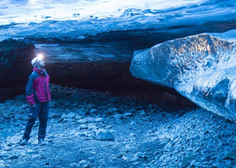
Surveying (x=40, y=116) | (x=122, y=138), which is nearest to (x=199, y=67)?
(x=122, y=138)

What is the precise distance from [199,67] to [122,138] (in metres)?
1.40

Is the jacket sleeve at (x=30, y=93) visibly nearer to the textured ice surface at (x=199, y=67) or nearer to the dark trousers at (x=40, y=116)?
the dark trousers at (x=40, y=116)

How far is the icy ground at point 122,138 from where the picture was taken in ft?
8.30

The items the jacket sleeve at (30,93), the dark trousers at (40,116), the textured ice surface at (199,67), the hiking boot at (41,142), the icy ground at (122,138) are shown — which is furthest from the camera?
the hiking boot at (41,142)

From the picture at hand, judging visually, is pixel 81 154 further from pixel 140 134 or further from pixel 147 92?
pixel 147 92

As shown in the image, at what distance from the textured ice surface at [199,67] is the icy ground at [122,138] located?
35cm

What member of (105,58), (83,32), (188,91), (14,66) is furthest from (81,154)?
(14,66)

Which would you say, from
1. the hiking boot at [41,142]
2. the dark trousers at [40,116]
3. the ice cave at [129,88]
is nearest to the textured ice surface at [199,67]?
the ice cave at [129,88]

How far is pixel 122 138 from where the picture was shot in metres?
3.52

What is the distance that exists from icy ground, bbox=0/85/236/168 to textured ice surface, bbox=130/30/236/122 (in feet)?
1.15

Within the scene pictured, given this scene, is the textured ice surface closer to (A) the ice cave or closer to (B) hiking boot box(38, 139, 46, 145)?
(A) the ice cave

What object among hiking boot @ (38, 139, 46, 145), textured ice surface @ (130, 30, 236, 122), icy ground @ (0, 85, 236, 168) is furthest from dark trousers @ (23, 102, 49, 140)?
textured ice surface @ (130, 30, 236, 122)

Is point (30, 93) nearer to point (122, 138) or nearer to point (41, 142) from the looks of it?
point (41, 142)

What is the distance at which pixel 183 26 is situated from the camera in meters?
4.12
